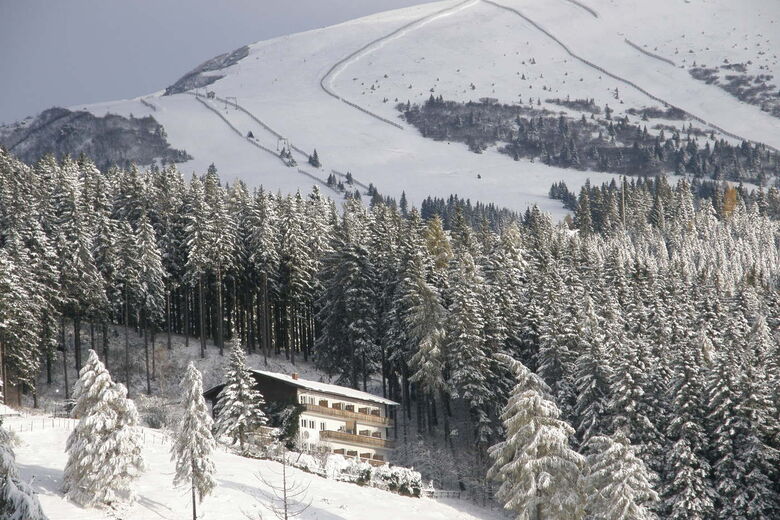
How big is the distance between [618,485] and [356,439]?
24.7 m

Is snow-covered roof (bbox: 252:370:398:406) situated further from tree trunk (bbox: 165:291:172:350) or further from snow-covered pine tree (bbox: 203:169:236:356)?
tree trunk (bbox: 165:291:172:350)

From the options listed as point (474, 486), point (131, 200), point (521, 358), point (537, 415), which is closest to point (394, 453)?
point (474, 486)

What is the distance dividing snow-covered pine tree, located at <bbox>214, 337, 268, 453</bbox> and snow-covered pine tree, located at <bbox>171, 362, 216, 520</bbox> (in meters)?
14.2

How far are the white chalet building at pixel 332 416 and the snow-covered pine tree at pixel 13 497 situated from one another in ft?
158

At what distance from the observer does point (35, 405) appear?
74.9 m

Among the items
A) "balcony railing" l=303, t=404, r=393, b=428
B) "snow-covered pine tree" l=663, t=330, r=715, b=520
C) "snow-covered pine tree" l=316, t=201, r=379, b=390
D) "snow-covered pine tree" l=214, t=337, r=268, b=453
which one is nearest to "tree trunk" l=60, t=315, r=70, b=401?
"snow-covered pine tree" l=214, t=337, r=268, b=453

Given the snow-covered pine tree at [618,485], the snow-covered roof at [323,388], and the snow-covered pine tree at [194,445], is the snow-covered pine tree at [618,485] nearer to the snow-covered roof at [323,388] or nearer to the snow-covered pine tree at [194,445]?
the snow-covered pine tree at [194,445]

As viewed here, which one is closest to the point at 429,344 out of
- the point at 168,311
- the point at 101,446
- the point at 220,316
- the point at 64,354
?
the point at 220,316

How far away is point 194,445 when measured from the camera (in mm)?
51656

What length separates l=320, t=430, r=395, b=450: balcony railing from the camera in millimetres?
75250

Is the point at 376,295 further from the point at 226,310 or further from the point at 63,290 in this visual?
the point at 63,290

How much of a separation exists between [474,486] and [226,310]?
3501 cm

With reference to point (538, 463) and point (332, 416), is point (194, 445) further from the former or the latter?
point (332, 416)

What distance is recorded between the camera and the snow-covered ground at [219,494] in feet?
167
